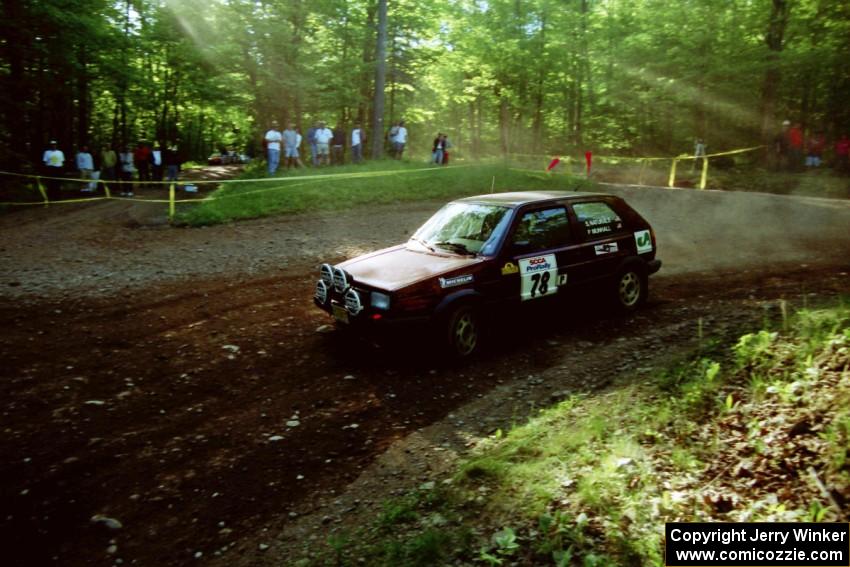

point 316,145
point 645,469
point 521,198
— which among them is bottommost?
point 645,469

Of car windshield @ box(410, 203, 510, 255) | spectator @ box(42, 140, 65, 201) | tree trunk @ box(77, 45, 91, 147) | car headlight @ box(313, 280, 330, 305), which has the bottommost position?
car headlight @ box(313, 280, 330, 305)

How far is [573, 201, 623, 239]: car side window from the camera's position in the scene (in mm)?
7383

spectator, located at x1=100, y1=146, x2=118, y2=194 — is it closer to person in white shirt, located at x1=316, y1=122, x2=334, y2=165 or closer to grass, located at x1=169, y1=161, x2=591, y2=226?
grass, located at x1=169, y1=161, x2=591, y2=226

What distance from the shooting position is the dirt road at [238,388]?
12.6 ft

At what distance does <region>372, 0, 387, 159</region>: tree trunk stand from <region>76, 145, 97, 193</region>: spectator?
1130 centimetres

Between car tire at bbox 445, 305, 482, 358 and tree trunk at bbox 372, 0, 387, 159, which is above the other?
tree trunk at bbox 372, 0, 387, 159

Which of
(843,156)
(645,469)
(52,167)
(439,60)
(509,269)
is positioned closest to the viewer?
(645,469)

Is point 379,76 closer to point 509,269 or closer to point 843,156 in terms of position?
point 509,269

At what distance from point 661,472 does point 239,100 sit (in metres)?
23.6

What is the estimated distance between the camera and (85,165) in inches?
828

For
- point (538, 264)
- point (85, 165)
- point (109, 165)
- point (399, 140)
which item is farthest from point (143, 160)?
point (538, 264)

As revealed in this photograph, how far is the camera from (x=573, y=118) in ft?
129

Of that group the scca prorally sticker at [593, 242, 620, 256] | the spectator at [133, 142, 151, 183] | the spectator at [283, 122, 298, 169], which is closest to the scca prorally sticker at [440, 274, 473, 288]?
the scca prorally sticker at [593, 242, 620, 256]

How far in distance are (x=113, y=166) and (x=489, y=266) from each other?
20.7m
